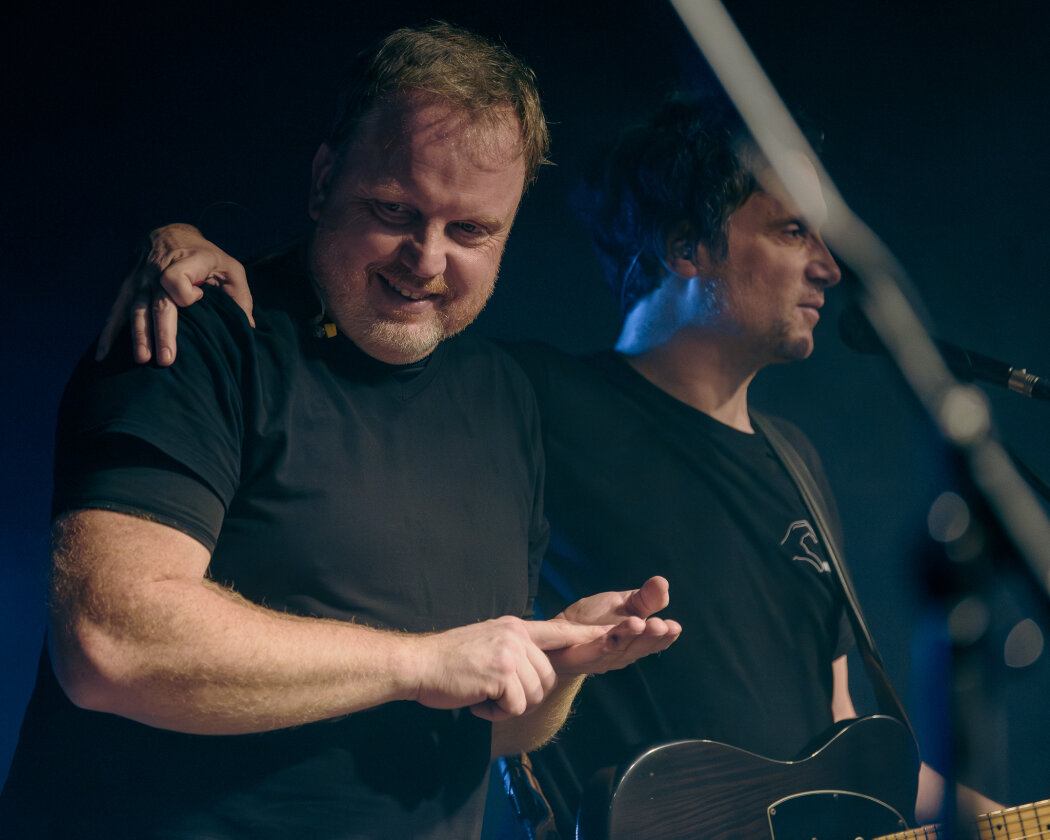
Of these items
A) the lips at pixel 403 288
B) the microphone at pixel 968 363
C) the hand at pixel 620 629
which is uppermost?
the lips at pixel 403 288

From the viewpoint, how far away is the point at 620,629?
1.23 m

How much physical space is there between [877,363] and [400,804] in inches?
71.3

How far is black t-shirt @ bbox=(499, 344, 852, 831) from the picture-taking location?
5.28ft

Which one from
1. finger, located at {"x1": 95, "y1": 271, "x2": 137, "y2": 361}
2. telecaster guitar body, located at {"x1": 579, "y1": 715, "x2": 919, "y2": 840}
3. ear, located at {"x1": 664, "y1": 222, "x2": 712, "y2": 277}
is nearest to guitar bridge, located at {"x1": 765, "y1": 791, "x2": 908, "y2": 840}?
telecaster guitar body, located at {"x1": 579, "y1": 715, "x2": 919, "y2": 840}

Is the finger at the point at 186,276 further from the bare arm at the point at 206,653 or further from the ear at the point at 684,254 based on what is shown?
the ear at the point at 684,254

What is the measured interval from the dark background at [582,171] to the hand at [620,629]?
828 millimetres

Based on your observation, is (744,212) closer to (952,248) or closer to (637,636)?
(952,248)

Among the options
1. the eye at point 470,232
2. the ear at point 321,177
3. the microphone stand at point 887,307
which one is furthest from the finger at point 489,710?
the ear at point 321,177

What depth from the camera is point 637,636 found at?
48.6 inches

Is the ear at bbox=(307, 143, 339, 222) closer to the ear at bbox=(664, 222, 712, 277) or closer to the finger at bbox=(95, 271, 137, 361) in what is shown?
the finger at bbox=(95, 271, 137, 361)

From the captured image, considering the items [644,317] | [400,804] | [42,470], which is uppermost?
[42,470]

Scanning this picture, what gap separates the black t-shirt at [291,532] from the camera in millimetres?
1043

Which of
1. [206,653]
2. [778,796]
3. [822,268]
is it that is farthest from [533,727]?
[822,268]

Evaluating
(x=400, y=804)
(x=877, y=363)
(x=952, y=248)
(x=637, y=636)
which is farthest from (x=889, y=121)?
(x=400, y=804)
